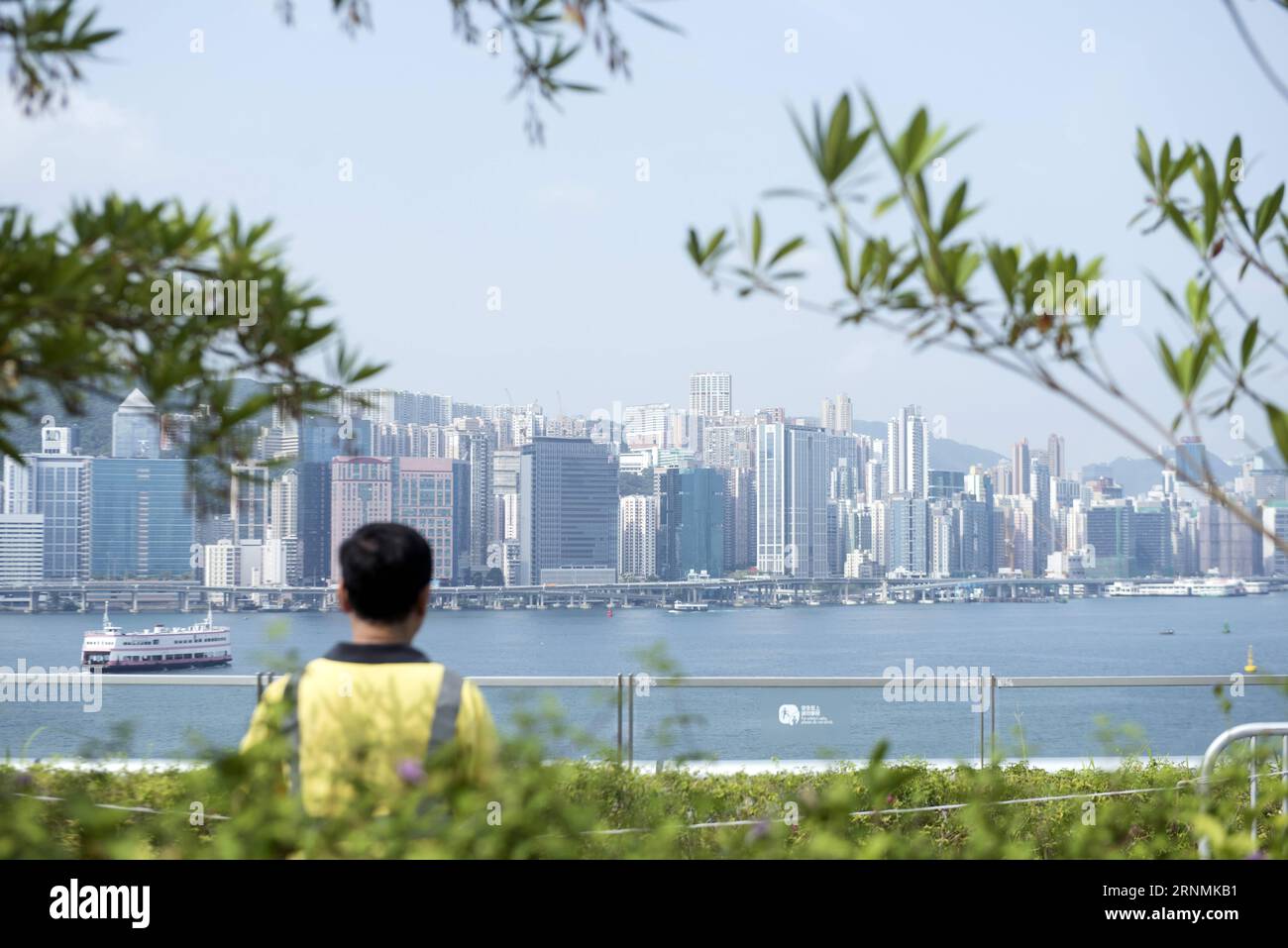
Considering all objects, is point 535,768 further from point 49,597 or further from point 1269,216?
point 49,597

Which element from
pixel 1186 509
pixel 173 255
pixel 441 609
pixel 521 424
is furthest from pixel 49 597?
pixel 1186 509

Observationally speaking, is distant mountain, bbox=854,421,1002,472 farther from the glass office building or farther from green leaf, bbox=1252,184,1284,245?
green leaf, bbox=1252,184,1284,245

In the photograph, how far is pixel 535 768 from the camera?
1.55 meters

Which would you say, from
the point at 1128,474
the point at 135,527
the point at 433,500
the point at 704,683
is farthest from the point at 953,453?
the point at 704,683

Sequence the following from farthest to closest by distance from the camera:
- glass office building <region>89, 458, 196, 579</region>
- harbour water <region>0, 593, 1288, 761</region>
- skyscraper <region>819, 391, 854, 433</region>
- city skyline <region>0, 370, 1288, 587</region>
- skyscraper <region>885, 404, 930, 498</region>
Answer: skyscraper <region>819, 391, 854, 433</region>, skyscraper <region>885, 404, 930, 498</region>, city skyline <region>0, 370, 1288, 587</region>, glass office building <region>89, 458, 196, 579</region>, harbour water <region>0, 593, 1288, 761</region>

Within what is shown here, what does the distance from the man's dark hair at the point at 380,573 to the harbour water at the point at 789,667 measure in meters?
0.11

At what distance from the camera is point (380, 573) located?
1669mm

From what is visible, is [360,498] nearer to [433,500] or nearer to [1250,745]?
[433,500]

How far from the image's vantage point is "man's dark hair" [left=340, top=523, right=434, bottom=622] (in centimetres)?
167

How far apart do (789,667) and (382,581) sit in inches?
1790

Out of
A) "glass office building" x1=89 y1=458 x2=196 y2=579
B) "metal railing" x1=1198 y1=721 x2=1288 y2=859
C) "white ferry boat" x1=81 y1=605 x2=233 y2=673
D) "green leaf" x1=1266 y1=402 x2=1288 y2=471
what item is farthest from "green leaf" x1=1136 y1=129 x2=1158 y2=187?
"white ferry boat" x1=81 y1=605 x2=233 y2=673

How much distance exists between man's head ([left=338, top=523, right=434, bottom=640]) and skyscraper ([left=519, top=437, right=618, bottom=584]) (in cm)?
5087

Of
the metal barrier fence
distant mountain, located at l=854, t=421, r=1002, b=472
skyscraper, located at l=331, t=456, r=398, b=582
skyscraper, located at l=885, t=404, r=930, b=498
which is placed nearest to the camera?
the metal barrier fence
